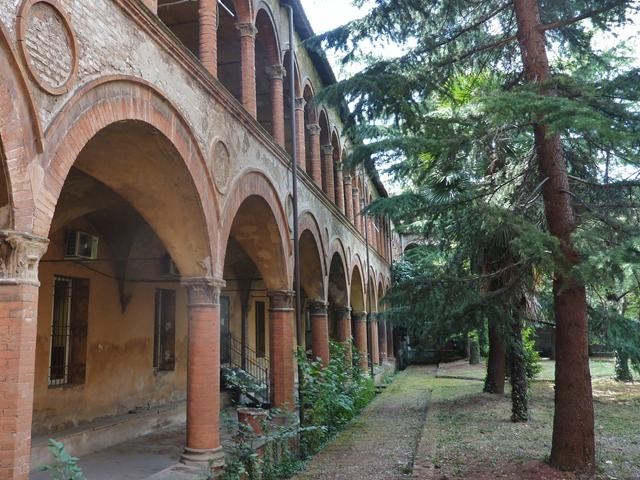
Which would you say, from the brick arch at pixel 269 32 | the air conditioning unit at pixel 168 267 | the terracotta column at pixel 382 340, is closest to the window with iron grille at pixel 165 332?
the air conditioning unit at pixel 168 267

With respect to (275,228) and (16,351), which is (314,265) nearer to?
(275,228)

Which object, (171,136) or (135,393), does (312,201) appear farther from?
(171,136)

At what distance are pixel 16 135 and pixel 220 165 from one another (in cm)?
408

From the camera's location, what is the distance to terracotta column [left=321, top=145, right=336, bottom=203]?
17.0 m

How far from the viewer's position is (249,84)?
962 cm

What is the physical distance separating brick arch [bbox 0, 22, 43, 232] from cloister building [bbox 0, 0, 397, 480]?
0.01 meters

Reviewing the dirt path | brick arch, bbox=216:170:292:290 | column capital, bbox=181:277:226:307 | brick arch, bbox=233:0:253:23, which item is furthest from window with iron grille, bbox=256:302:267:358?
brick arch, bbox=233:0:253:23

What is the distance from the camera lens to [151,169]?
6781mm

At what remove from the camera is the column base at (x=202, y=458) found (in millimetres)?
6996

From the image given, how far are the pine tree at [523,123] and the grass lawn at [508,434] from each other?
2.51 feet

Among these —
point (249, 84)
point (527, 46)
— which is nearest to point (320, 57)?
point (249, 84)

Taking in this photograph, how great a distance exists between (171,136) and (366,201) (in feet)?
65.5

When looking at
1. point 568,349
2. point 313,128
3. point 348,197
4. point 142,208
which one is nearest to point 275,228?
point 142,208

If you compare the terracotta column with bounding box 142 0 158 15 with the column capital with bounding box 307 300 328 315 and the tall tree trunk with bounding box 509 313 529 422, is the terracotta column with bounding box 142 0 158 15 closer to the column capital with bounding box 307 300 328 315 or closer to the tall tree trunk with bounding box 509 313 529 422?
the tall tree trunk with bounding box 509 313 529 422
